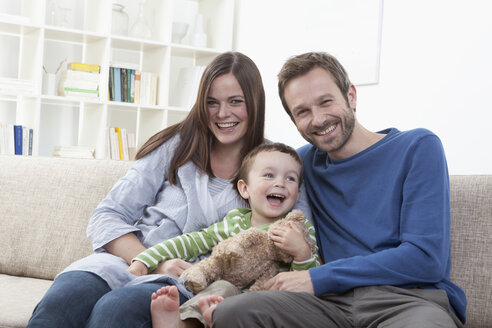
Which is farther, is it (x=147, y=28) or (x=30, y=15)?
(x=147, y=28)

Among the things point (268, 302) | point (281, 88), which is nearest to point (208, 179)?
point (281, 88)

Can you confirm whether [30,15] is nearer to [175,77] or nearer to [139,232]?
[175,77]

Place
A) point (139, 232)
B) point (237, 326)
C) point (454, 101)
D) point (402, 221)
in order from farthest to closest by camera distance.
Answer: point (454, 101) → point (139, 232) → point (402, 221) → point (237, 326)

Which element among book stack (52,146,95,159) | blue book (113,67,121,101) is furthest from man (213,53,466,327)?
blue book (113,67,121,101)

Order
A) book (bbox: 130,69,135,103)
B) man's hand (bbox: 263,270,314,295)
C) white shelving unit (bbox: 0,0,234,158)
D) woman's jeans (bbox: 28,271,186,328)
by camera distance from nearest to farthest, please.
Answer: woman's jeans (bbox: 28,271,186,328)
man's hand (bbox: 263,270,314,295)
white shelving unit (bbox: 0,0,234,158)
book (bbox: 130,69,135,103)

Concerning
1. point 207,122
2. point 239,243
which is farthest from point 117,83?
point 239,243

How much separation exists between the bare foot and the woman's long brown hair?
54 cm

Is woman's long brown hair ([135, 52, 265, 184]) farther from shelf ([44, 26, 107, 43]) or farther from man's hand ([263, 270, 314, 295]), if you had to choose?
shelf ([44, 26, 107, 43])

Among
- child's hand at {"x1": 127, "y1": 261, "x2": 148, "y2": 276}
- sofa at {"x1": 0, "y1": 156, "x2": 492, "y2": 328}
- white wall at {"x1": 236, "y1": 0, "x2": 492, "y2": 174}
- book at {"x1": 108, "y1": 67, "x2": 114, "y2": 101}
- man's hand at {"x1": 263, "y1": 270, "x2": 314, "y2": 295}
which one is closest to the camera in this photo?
man's hand at {"x1": 263, "y1": 270, "x2": 314, "y2": 295}

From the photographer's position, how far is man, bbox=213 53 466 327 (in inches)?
55.5

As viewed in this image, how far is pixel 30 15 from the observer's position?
4273mm

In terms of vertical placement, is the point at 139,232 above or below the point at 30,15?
below

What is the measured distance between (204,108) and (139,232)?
1.43 feet

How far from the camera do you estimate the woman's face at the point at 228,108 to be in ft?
6.20
